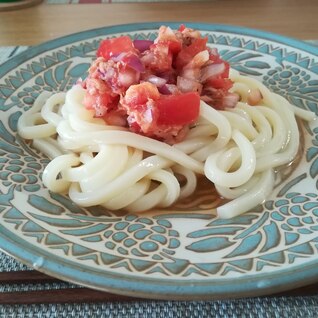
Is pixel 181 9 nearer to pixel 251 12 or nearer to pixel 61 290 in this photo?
pixel 251 12

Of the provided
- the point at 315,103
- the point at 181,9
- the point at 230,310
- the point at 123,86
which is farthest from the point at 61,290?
the point at 181,9

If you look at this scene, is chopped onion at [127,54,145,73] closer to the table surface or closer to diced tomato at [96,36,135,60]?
diced tomato at [96,36,135,60]

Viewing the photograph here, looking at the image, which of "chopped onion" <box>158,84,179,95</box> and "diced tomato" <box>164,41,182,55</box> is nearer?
"chopped onion" <box>158,84,179,95</box>

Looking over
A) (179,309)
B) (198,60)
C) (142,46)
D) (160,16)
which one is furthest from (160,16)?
(179,309)

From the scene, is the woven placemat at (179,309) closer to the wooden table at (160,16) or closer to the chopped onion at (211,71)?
the chopped onion at (211,71)

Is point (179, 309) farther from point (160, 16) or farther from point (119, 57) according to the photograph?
point (160, 16)

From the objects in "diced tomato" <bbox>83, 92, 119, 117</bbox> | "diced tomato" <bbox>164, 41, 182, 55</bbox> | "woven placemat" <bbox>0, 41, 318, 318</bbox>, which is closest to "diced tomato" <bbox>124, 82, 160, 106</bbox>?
"diced tomato" <bbox>83, 92, 119, 117</bbox>
